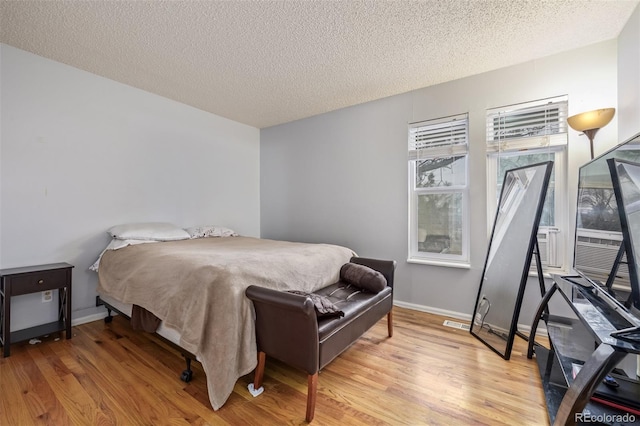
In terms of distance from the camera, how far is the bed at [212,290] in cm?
161

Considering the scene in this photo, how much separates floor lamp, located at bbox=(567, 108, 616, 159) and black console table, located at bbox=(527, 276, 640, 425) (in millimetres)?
1156

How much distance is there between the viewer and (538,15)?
1974mm

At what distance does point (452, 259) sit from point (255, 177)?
10.5 feet

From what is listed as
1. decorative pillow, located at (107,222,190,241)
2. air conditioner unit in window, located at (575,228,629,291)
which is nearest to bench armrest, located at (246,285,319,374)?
air conditioner unit in window, located at (575,228,629,291)

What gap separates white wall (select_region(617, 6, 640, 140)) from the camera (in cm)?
185

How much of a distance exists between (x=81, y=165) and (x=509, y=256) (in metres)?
4.18

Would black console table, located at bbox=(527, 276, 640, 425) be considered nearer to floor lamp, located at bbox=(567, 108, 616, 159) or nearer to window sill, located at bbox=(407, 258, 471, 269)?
window sill, located at bbox=(407, 258, 471, 269)

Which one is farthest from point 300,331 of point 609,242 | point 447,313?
point 447,313

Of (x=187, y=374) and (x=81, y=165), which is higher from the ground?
(x=81, y=165)

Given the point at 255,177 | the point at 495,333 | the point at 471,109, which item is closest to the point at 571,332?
the point at 495,333

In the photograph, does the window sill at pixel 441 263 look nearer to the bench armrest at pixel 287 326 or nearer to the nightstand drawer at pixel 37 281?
the bench armrest at pixel 287 326

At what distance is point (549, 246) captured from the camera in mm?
2518

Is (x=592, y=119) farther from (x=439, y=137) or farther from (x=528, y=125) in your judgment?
(x=439, y=137)

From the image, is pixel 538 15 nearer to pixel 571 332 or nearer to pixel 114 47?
pixel 571 332
